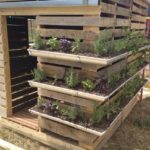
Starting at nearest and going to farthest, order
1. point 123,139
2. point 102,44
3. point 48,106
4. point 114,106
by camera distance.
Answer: point 102,44
point 48,106
point 114,106
point 123,139

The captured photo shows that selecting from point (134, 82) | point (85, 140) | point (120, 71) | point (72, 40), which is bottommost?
point (85, 140)

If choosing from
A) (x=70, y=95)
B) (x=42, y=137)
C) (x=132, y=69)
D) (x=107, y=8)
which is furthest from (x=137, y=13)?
(x=42, y=137)

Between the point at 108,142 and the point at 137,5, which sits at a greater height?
the point at 137,5

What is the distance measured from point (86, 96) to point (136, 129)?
2362mm

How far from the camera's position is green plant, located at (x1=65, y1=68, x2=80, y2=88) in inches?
152

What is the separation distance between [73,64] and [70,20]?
69cm

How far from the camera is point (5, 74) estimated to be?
203 inches

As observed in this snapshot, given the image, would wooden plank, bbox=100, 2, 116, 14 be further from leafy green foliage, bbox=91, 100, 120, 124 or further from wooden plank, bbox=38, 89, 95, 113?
leafy green foliage, bbox=91, 100, 120, 124

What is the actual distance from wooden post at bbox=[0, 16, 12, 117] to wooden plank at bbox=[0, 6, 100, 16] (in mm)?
325

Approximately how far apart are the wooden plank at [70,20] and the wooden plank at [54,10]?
0.07m

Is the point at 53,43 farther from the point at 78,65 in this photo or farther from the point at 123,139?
the point at 123,139

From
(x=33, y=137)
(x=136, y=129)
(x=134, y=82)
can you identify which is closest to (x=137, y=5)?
(x=134, y=82)

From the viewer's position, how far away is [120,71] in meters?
4.88

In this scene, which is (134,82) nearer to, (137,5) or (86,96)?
(137,5)
